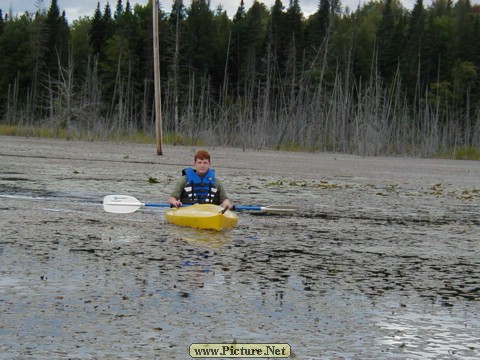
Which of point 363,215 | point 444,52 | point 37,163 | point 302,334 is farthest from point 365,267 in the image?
point 444,52

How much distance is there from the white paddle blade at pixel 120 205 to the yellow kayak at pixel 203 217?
2.24 ft

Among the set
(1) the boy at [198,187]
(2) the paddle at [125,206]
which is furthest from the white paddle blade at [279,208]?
(1) the boy at [198,187]

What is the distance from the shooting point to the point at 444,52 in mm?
63562

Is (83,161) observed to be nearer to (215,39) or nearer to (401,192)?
(401,192)

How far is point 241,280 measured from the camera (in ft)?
15.9

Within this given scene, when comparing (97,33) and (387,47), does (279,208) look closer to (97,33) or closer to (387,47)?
(387,47)

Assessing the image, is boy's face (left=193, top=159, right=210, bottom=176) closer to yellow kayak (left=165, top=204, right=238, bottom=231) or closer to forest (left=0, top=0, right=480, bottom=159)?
yellow kayak (left=165, top=204, right=238, bottom=231)

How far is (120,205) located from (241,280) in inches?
137

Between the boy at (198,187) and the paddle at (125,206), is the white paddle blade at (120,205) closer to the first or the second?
the paddle at (125,206)

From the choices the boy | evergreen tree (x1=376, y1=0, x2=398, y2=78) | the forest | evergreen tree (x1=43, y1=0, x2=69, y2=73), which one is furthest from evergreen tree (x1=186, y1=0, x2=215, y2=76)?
the boy

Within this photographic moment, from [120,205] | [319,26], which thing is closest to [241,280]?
[120,205]

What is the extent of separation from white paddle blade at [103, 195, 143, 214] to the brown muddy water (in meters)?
0.07

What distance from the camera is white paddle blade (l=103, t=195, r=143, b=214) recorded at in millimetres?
8055

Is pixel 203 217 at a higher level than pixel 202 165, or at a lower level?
lower
